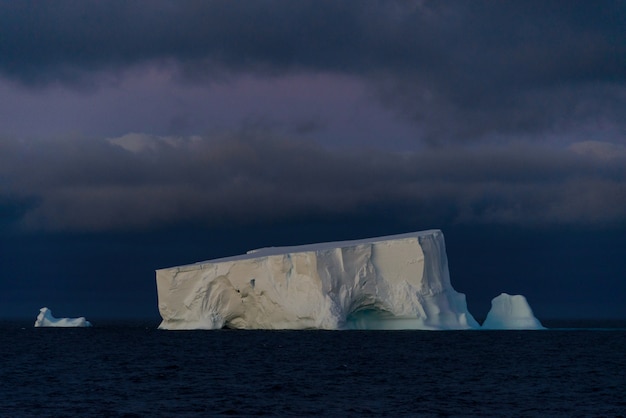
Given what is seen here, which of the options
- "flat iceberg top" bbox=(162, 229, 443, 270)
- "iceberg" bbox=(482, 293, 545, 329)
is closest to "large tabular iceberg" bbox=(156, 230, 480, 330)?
"flat iceberg top" bbox=(162, 229, 443, 270)

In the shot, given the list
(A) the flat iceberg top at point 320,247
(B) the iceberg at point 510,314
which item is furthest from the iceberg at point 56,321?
(B) the iceberg at point 510,314

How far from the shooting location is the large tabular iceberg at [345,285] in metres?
38.2

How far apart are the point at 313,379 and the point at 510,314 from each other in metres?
24.0

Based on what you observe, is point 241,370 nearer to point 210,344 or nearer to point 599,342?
point 210,344

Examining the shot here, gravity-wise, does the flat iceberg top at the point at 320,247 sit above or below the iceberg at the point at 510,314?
above

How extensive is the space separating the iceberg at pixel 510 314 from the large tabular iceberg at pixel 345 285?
3.63 m

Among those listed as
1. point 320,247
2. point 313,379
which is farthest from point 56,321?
point 313,379

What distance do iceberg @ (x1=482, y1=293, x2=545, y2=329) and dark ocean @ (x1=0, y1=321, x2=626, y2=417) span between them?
230 inches

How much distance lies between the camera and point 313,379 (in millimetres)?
22891

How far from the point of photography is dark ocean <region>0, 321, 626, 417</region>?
17516 millimetres

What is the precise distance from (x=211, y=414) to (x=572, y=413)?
7.39 metres

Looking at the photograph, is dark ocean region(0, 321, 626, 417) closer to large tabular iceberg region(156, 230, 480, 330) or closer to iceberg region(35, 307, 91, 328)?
large tabular iceberg region(156, 230, 480, 330)

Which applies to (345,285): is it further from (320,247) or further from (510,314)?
(510,314)

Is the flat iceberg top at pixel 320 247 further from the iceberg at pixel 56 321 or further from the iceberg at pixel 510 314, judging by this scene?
the iceberg at pixel 56 321
